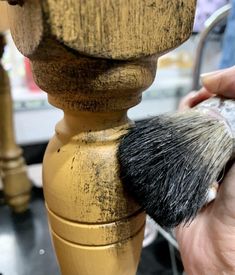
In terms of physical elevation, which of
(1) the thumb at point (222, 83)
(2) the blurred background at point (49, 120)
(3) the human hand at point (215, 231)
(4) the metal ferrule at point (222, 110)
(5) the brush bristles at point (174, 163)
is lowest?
(2) the blurred background at point (49, 120)

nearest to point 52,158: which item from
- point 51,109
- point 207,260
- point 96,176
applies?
point 96,176

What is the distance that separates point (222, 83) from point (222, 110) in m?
0.03

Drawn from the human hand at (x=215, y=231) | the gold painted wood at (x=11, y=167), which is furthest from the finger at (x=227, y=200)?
the gold painted wood at (x=11, y=167)

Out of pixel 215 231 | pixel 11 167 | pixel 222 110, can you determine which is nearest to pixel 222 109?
pixel 222 110

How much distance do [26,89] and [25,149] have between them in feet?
0.56

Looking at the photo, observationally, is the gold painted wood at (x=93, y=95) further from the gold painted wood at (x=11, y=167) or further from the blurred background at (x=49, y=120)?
the gold painted wood at (x=11, y=167)

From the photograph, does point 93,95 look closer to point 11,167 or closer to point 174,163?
point 174,163

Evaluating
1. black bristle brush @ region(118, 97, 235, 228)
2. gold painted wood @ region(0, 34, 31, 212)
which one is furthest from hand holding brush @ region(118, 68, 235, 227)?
gold painted wood @ region(0, 34, 31, 212)

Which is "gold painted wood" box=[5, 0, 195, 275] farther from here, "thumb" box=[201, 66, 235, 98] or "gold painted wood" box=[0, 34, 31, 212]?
"gold painted wood" box=[0, 34, 31, 212]

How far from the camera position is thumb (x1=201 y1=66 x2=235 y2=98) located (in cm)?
30

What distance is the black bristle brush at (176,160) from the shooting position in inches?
10.2

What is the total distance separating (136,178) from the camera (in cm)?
26

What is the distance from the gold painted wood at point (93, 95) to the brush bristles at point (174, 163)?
19mm

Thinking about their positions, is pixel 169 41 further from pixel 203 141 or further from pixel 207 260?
pixel 207 260
